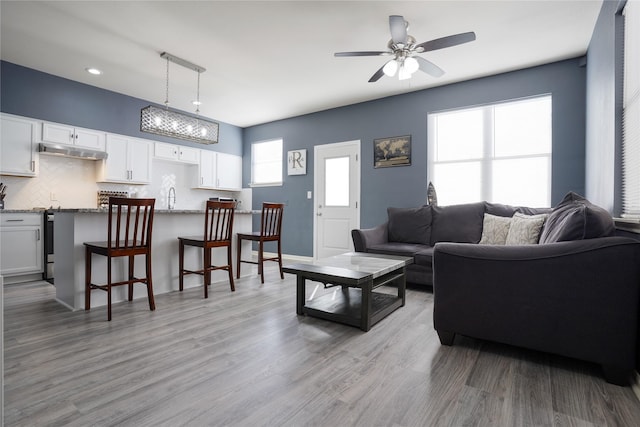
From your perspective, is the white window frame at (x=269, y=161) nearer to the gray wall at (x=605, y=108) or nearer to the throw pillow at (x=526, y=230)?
the throw pillow at (x=526, y=230)

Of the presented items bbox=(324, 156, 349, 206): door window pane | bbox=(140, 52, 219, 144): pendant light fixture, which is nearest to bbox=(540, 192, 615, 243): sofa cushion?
bbox=(324, 156, 349, 206): door window pane

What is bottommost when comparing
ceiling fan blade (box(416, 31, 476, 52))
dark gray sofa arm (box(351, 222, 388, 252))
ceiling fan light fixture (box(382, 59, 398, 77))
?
dark gray sofa arm (box(351, 222, 388, 252))

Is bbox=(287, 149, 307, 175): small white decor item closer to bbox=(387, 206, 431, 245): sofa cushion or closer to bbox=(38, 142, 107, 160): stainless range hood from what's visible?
bbox=(387, 206, 431, 245): sofa cushion

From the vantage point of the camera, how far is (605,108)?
2.66m

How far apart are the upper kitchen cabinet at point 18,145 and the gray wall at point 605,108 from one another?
6.23 meters

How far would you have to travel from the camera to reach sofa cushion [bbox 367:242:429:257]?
12.0 feet

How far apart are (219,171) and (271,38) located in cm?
363

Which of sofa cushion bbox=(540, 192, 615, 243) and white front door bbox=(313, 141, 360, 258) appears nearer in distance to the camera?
sofa cushion bbox=(540, 192, 615, 243)

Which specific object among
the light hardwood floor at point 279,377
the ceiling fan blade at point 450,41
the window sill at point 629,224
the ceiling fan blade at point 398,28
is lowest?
the light hardwood floor at point 279,377

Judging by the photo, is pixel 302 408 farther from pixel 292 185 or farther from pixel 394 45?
pixel 292 185

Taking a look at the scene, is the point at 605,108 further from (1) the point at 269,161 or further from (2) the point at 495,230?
(1) the point at 269,161

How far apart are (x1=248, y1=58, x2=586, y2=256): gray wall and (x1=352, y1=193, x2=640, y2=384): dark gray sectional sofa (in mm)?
1756

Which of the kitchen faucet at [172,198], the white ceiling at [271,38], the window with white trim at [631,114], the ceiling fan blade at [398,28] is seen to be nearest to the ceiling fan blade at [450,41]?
the ceiling fan blade at [398,28]

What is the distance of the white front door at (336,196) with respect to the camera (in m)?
5.29
